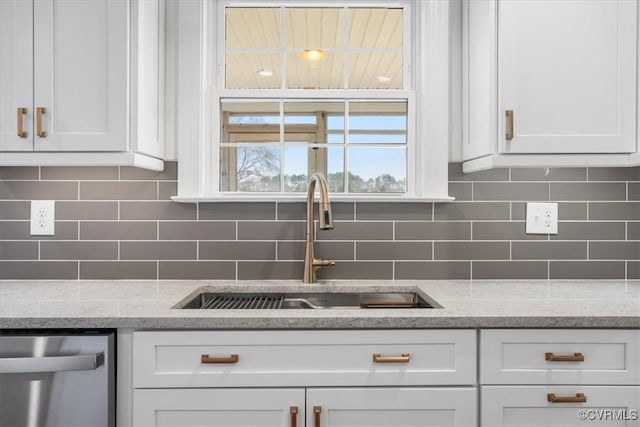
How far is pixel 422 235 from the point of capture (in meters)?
1.85

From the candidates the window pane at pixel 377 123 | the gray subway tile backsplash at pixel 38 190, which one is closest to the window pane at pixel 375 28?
the window pane at pixel 377 123

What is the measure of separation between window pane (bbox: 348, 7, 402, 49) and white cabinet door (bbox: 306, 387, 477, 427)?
140 cm

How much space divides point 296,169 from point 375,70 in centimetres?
55

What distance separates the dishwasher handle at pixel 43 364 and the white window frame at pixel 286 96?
760 mm

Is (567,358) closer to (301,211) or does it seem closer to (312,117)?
(301,211)

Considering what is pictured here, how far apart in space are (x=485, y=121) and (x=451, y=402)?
96cm

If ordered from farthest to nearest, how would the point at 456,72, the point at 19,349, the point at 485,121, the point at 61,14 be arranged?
1. the point at 456,72
2. the point at 485,121
3. the point at 61,14
4. the point at 19,349

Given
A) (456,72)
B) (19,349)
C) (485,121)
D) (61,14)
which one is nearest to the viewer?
(19,349)

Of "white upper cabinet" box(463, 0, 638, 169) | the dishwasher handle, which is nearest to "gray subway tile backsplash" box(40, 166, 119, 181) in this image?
the dishwasher handle

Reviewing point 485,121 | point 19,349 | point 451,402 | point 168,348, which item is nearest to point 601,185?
point 485,121

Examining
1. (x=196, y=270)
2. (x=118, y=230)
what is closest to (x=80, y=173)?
(x=118, y=230)

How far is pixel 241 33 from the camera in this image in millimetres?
1914

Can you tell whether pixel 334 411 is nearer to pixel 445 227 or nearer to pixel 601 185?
pixel 445 227

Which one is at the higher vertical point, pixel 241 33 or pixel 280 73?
pixel 241 33
